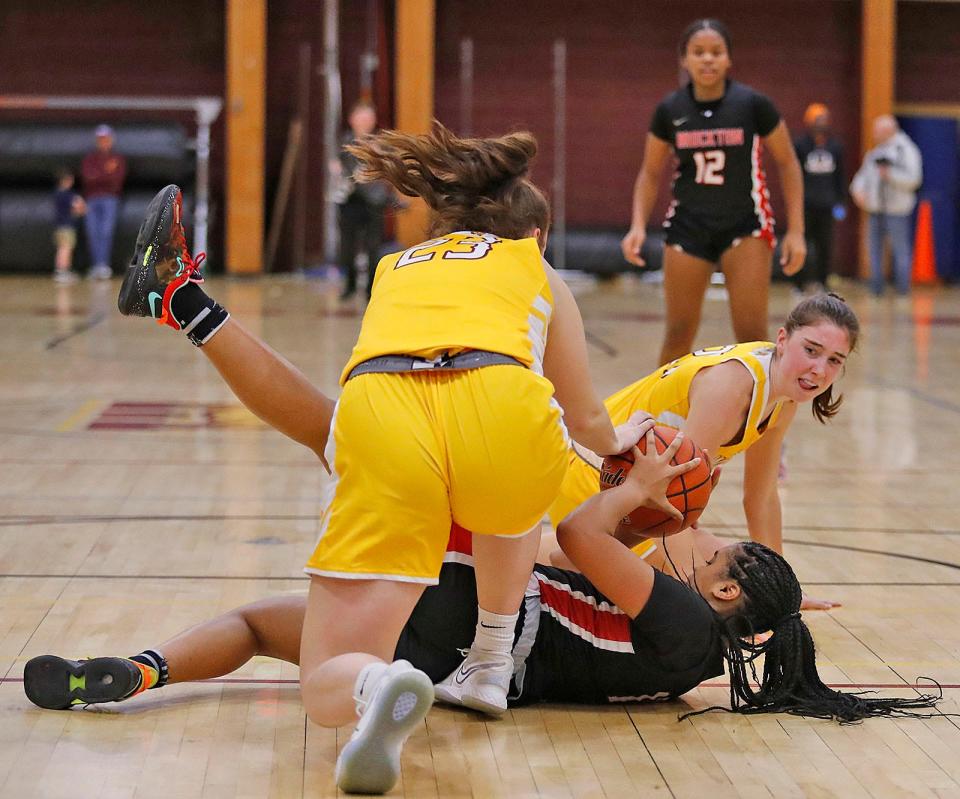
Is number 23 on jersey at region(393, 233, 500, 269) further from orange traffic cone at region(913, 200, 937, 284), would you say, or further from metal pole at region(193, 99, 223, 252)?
orange traffic cone at region(913, 200, 937, 284)

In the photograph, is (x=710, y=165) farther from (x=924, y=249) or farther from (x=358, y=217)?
(x=924, y=249)

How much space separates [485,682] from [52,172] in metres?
14.8

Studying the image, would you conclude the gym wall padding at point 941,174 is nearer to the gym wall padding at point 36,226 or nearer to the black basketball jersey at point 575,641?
the gym wall padding at point 36,226

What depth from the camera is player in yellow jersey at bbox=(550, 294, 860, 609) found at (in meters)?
3.48

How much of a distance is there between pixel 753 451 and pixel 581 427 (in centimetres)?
111

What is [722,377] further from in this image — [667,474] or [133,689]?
[133,689]

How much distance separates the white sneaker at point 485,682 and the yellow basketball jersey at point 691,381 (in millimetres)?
916

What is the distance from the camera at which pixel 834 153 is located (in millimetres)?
Answer: 15203

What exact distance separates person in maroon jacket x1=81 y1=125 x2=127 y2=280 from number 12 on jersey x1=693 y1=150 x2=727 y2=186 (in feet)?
36.1

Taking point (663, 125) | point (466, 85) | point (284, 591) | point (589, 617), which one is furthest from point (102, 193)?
point (589, 617)

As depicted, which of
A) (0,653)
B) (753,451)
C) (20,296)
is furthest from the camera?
(20,296)

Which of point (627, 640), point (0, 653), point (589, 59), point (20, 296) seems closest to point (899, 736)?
point (627, 640)

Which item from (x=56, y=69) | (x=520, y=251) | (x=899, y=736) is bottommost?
(x=899, y=736)

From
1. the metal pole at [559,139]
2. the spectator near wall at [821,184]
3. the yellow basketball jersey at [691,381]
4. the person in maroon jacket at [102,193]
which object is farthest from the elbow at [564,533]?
→ the metal pole at [559,139]
